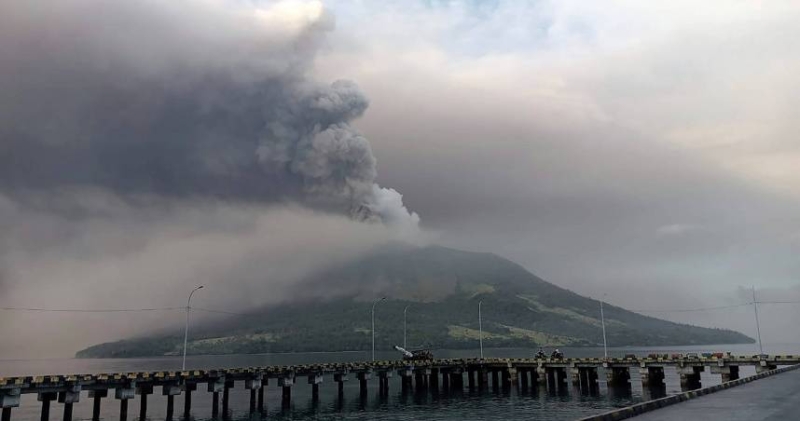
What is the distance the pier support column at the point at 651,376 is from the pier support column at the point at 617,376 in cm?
427

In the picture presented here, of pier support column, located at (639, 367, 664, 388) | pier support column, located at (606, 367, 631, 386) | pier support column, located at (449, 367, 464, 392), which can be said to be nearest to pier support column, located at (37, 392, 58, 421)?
pier support column, located at (449, 367, 464, 392)

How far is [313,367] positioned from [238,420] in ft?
67.1

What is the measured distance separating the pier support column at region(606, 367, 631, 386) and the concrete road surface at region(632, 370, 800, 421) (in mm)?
59666

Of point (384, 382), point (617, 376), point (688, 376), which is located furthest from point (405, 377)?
point (688, 376)

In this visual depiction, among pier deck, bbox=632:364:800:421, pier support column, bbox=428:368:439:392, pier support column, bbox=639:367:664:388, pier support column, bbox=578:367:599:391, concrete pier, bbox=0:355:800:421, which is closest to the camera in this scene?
pier deck, bbox=632:364:800:421

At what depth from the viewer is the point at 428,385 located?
380 feet

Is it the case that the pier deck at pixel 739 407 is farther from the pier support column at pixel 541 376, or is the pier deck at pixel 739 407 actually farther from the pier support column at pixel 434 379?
the pier support column at pixel 434 379

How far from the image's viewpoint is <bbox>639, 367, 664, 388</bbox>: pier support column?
99750 millimetres

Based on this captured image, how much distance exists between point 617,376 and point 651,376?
598 centimetres

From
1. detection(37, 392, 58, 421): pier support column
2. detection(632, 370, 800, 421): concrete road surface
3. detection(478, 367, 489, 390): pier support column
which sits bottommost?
detection(478, 367, 489, 390): pier support column

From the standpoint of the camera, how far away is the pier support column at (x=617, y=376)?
10412cm

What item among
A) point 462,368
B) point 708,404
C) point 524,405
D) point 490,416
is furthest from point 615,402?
point 708,404

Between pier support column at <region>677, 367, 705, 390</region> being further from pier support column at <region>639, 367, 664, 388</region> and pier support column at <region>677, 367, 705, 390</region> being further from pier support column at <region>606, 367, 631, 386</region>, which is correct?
pier support column at <region>606, 367, 631, 386</region>

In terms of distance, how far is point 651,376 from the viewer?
102 meters
